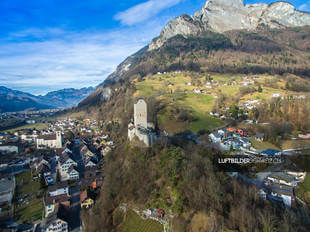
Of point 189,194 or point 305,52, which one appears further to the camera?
point 305,52

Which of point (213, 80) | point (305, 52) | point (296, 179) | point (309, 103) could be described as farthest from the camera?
point (305, 52)

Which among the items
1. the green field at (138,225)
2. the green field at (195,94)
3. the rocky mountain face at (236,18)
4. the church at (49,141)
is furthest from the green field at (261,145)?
the rocky mountain face at (236,18)

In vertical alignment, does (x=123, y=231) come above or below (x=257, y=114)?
below

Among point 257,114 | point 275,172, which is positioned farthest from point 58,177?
point 257,114

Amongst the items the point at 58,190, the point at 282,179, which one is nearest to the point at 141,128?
the point at 58,190

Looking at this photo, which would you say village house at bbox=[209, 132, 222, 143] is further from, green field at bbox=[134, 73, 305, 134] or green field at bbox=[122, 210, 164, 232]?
green field at bbox=[122, 210, 164, 232]

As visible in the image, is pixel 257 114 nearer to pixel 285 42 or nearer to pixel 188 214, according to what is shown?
pixel 188 214
